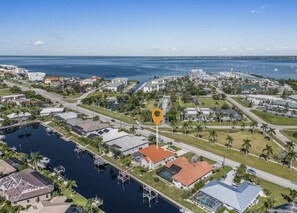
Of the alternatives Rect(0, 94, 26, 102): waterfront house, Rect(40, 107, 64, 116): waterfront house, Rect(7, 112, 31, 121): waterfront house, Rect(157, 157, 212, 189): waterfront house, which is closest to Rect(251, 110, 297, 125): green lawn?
Rect(157, 157, 212, 189): waterfront house

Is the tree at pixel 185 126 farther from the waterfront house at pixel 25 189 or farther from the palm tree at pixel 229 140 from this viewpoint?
the waterfront house at pixel 25 189

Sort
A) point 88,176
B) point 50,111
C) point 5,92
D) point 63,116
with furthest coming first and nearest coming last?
point 5,92
point 50,111
point 63,116
point 88,176

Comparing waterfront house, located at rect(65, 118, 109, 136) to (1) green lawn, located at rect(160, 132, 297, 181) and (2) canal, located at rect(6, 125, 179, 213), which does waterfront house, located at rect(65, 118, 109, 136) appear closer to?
(2) canal, located at rect(6, 125, 179, 213)

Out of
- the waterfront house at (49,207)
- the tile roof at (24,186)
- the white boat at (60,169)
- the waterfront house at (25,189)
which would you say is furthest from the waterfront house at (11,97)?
the waterfront house at (49,207)

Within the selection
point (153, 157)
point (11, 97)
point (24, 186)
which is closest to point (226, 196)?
point (153, 157)

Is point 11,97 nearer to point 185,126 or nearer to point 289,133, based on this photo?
point 185,126
